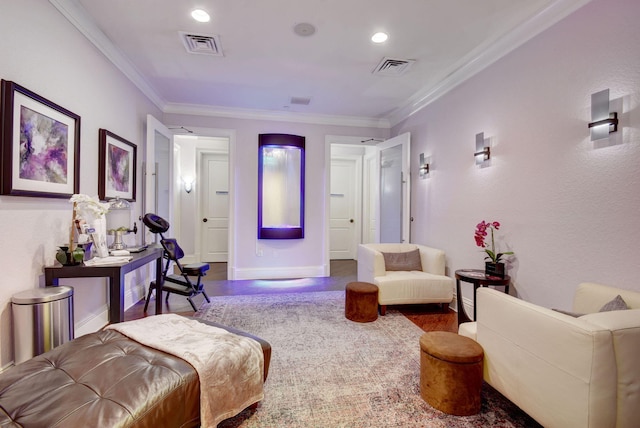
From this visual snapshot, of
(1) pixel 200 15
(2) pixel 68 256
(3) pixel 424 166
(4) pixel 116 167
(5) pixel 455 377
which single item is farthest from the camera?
(3) pixel 424 166

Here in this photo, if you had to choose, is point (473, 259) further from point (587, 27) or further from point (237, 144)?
point (237, 144)

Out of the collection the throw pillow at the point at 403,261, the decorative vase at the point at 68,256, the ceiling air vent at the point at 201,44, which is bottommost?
the throw pillow at the point at 403,261

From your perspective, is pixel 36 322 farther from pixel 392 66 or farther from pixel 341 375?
pixel 392 66

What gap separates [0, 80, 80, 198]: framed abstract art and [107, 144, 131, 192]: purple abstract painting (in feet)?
1.89

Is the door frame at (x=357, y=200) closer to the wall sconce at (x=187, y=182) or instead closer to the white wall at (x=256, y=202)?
the white wall at (x=256, y=202)

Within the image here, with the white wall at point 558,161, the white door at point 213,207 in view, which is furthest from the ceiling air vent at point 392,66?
the white door at point 213,207

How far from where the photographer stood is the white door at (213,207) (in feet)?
21.9

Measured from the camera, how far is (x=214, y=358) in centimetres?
158

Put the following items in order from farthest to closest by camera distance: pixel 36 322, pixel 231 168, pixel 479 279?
pixel 231 168
pixel 479 279
pixel 36 322

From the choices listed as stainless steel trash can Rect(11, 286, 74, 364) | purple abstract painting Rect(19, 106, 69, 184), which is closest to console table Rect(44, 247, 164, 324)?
stainless steel trash can Rect(11, 286, 74, 364)

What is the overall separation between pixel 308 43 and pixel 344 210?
15.6ft

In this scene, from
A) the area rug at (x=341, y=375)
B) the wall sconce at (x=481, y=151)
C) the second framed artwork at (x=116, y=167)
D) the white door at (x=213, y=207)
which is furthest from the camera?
the white door at (x=213, y=207)

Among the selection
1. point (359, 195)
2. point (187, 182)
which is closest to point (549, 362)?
point (359, 195)

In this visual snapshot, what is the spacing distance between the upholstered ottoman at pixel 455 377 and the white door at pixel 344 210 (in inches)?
217
